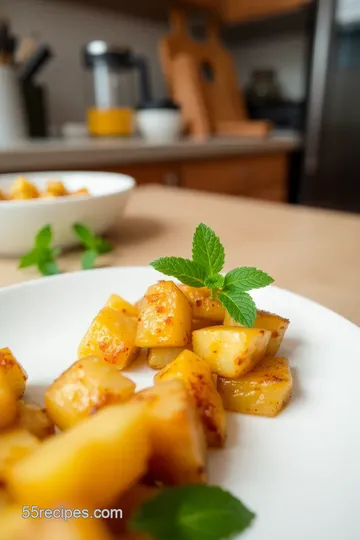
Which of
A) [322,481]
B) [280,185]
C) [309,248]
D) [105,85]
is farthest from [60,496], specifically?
[280,185]

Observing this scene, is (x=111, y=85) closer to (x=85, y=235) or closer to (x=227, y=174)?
(x=227, y=174)

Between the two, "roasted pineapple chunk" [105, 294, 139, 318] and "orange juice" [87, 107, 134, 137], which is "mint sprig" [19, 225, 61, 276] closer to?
"roasted pineapple chunk" [105, 294, 139, 318]

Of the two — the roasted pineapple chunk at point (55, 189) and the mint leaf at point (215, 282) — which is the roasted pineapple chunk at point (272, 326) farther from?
the roasted pineapple chunk at point (55, 189)

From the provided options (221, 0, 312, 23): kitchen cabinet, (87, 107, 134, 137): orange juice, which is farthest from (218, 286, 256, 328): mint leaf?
(221, 0, 312, 23): kitchen cabinet

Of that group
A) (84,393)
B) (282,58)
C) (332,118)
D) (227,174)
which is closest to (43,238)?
(84,393)

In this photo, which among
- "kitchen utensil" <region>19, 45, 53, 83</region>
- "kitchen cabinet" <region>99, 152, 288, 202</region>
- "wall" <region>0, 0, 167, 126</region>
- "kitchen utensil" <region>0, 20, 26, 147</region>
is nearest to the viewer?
"kitchen utensil" <region>0, 20, 26, 147</region>

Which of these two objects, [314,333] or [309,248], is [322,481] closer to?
[314,333]
